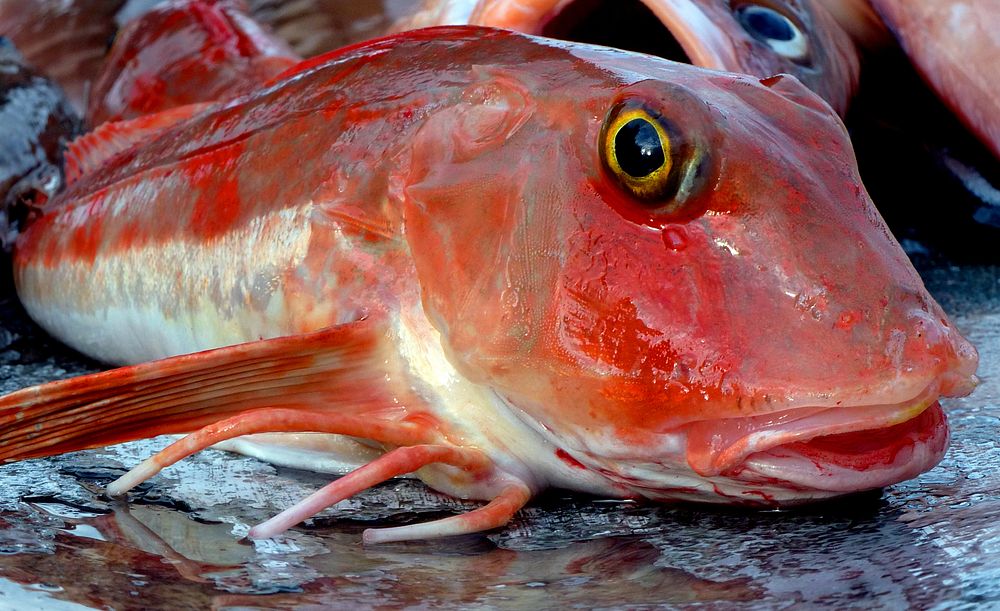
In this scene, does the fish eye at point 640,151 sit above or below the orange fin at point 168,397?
above

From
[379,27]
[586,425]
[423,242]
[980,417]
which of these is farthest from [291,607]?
[379,27]

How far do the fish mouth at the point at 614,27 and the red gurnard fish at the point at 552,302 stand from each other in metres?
0.98

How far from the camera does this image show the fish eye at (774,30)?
108 inches

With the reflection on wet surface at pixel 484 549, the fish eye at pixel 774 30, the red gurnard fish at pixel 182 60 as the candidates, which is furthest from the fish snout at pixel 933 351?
the red gurnard fish at pixel 182 60

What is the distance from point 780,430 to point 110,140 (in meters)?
2.20

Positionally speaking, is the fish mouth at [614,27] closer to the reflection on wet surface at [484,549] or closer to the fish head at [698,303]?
the fish head at [698,303]

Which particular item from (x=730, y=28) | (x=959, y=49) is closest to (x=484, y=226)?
(x=730, y=28)

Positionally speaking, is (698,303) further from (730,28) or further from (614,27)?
(614,27)

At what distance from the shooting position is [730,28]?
2.66m

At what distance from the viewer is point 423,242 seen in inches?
65.9

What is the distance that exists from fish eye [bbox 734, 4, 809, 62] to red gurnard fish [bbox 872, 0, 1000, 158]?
2.11 feet

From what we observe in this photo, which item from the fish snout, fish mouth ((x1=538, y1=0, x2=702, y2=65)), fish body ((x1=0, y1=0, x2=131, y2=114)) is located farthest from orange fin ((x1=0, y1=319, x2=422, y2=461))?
fish body ((x1=0, y1=0, x2=131, y2=114))

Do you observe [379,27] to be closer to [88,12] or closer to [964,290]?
[88,12]

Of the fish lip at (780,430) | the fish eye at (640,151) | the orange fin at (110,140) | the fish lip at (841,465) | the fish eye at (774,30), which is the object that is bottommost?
the fish lip at (841,465)
